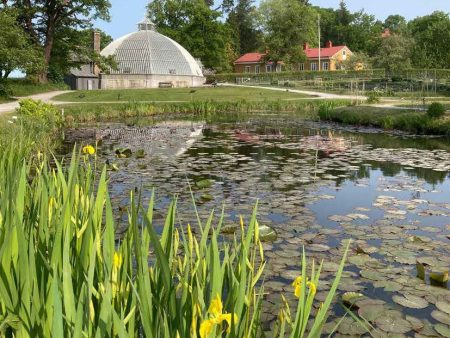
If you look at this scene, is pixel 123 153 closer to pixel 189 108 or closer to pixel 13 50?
pixel 189 108

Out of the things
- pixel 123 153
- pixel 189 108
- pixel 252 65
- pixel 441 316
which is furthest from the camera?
pixel 252 65

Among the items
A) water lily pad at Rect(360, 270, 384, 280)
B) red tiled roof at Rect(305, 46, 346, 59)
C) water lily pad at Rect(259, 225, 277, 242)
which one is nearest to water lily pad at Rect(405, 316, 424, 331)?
water lily pad at Rect(360, 270, 384, 280)

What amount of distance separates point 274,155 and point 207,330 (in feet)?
37.1

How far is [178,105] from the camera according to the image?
1172 inches

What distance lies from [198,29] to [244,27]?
2548cm

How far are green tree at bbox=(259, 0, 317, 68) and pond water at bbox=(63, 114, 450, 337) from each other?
52911 mm

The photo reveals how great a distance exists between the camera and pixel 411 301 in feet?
12.6

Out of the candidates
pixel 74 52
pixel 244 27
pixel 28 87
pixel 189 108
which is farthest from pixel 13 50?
pixel 244 27

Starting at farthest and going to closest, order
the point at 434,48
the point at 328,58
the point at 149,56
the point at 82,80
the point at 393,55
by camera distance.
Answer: the point at 328,58 → the point at 149,56 → the point at 434,48 → the point at 82,80 → the point at 393,55

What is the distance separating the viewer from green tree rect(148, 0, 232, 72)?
219 ft

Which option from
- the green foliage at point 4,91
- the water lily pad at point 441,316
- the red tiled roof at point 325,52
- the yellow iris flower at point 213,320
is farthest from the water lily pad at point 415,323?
the red tiled roof at point 325,52

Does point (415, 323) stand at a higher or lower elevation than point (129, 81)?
lower

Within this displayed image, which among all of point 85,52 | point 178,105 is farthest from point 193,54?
point 178,105

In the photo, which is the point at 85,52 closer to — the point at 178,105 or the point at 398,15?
the point at 178,105
